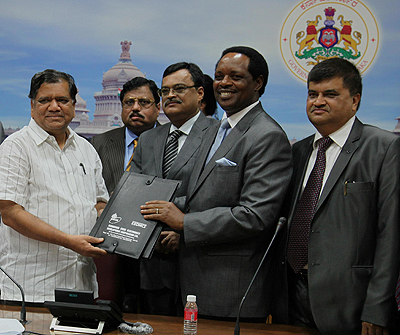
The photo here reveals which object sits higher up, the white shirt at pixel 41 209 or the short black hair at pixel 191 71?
the short black hair at pixel 191 71

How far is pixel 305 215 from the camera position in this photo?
2.03 metres

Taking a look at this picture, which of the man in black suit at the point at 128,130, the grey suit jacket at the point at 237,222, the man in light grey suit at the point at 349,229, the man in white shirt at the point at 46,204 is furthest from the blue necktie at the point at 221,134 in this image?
the man in black suit at the point at 128,130

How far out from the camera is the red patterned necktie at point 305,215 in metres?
2.01

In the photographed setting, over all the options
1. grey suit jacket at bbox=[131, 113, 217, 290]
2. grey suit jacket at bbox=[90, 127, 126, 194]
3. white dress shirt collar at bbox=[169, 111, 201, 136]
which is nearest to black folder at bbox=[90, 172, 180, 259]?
grey suit jacket at bbox=[131, 113, 217, 290]

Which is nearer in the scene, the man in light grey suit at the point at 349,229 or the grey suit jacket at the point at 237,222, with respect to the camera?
the man in light grey suit at the point at 349,229

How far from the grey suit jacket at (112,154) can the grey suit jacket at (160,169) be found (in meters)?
0.53

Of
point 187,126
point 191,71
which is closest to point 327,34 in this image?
point 191,71

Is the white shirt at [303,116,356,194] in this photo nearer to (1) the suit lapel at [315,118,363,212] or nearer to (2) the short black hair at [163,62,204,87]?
(1) the suit lapel at [315,118,363,212]

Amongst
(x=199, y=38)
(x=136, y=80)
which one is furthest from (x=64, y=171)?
(x=199, y=38)

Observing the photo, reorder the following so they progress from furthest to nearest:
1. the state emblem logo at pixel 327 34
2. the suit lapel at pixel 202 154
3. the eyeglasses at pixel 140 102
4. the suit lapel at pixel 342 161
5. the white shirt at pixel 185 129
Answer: the state emblem logo at pixel 327 34 < the eyeglasses at pixel 140 102 < the white shirt at pixel 185 129 < the suit lapel at pixel 202 154 < the suit lapel at pixel 342 161

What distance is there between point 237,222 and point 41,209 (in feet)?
2.99

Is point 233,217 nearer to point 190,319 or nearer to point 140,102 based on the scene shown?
point 190,319

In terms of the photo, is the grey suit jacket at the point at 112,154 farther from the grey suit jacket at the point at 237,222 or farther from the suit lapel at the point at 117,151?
the grey suit jacket at the point at 237,222

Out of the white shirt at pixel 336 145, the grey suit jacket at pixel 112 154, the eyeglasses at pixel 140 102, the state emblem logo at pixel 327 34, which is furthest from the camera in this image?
the state emblem logo at pixel 327 34
